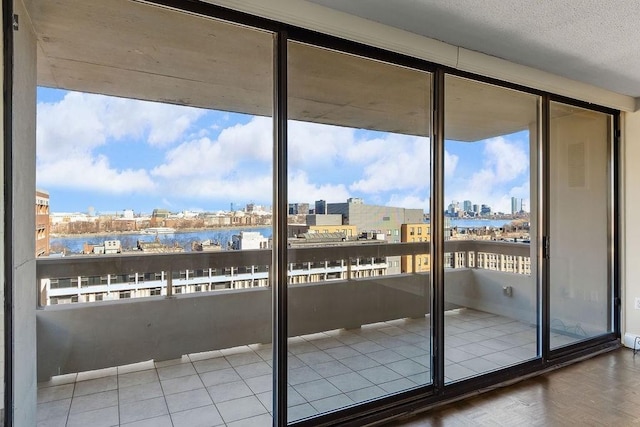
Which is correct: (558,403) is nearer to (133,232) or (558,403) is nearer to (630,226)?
(630,226)

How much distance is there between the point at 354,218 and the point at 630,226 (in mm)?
3023

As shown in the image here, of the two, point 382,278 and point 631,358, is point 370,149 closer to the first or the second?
point 382,278

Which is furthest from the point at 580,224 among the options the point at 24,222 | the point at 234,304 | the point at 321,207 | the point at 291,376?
the point at 24,222

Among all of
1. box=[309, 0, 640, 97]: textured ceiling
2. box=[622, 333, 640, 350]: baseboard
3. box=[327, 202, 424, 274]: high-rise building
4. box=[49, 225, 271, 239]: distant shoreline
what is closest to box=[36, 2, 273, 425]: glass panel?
box=[49, 225, 271, 239]: distant shoreline

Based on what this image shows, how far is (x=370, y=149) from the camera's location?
9.62ft

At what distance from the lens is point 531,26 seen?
2312 millimetres

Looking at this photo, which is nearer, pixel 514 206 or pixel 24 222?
pixel 24 222

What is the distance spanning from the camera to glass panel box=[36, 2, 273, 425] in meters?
2.34

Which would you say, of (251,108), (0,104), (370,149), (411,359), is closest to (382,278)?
(411,359)

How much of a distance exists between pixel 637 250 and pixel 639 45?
2156mm

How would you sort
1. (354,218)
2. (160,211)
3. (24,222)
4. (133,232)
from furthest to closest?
(160,211) → (133,232) → (354,218) → (24,222)

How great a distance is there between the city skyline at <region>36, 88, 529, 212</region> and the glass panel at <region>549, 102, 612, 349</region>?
524mm

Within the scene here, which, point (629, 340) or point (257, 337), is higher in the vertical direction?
point (257, 337)

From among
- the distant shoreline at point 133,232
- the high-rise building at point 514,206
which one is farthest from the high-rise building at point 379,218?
the high-rise building at point 514,206
